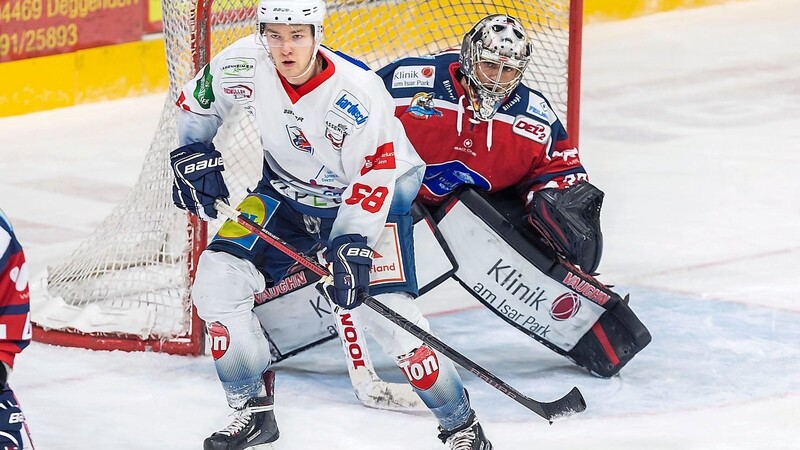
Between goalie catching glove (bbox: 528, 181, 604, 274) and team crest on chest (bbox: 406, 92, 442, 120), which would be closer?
goalie catching glove (bbox: 528, 181, 604, 274)

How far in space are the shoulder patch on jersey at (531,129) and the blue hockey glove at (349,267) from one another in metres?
0.91

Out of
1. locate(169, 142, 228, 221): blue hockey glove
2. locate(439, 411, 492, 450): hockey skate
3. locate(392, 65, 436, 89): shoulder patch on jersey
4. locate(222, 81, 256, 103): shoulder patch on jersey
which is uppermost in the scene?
A: locate(222, 81, 256, 103): shoulder patch on jersey

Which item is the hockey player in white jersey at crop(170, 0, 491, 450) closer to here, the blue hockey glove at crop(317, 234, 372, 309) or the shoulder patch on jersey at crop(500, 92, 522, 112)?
the blue hockey glove at crop(317, 234, 372, 309)

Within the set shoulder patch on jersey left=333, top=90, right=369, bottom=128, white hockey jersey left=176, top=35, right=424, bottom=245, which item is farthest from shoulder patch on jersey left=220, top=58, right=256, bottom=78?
shoulder patch on jersey left=333, top=90, right=369, bottom=128

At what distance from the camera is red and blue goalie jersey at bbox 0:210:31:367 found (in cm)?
288

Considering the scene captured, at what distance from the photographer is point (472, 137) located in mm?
4430

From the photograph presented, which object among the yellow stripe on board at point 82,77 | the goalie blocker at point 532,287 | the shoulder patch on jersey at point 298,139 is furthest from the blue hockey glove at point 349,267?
the yellow stripe on board at point 82,77

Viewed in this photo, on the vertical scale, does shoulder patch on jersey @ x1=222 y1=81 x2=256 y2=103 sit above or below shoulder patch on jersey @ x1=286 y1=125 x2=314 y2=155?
above

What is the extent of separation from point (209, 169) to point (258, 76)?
27 centimetres

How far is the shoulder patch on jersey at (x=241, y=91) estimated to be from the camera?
3.77 meters

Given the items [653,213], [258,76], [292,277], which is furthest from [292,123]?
[653,213]

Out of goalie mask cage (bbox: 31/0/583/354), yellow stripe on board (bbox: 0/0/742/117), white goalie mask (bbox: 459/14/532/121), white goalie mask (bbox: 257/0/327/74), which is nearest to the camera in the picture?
white goalie mask (bbox: 257/0/327/74)

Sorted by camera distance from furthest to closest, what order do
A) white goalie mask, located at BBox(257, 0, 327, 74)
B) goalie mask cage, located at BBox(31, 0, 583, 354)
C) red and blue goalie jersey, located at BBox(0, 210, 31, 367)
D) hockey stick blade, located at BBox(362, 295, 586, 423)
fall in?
1. goalie mask cage, located at BBox(31, 0, 583, 354)
2. hockey stick blade, located at BBox(362, 295, 586, 423)
3. white goalie mask, located at BBox(257, 0, 327, 74)
4. red and blue goalie jersey, located at BBox(0, 210, 31, 367)

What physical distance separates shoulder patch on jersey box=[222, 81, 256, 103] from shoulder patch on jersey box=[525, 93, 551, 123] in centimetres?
93
